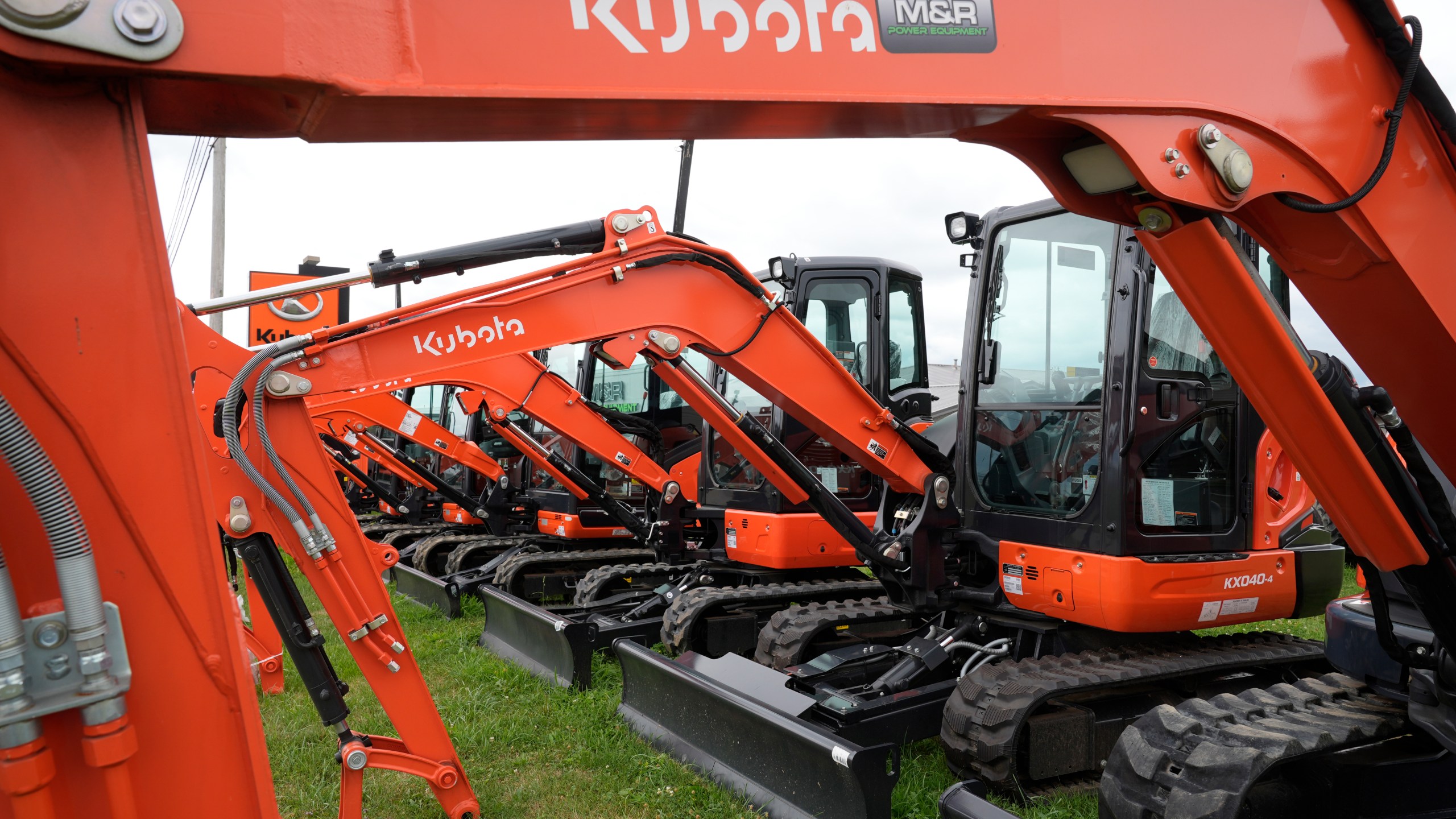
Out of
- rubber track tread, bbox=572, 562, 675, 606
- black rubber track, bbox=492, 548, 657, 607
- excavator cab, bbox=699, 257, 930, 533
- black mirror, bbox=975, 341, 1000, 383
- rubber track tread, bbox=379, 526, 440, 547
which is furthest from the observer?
rubber track tread, bbox=379, 526, 440, 547

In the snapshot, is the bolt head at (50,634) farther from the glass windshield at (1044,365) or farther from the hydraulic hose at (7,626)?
the glass windshield at (1044,365)

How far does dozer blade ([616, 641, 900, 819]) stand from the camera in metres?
4.02

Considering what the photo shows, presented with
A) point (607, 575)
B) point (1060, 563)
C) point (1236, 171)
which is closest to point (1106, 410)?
point (1060, 563)

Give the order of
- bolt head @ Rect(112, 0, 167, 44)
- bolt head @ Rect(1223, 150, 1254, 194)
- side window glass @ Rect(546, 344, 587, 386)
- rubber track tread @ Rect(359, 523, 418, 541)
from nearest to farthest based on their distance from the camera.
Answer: bolt head @ Rect(112, 0, 167, 44)
bolt head @ Rect(1223, 150, 1254, 194)
side window glass @ Rect(546, 344, 587, 386)
rubber track tread @ Rect(359, 523, 418, 541)

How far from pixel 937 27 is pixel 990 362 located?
3537 mm

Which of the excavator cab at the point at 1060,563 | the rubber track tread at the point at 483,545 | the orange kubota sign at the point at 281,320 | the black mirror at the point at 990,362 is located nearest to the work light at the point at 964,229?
the excavator cab at the point at 1060,563

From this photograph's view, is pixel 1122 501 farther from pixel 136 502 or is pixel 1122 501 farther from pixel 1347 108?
pixel 136 502

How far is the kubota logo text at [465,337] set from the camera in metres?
4.84

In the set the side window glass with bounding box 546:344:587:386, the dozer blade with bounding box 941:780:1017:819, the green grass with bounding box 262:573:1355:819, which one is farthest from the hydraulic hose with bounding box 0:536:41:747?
the side window glass with bounding box 546:344:587:386

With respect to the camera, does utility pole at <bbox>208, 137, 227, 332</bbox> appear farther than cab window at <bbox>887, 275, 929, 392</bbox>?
Yes

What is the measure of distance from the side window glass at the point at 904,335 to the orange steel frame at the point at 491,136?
5537mm

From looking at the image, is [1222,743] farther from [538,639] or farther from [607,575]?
[607,575]

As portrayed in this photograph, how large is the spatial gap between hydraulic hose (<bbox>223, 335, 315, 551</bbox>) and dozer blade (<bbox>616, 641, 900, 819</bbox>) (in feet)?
6.77

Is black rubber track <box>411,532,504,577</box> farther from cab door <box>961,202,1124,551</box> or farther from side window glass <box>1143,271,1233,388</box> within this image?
side window glass <box>1143,271,1233,388</box>
